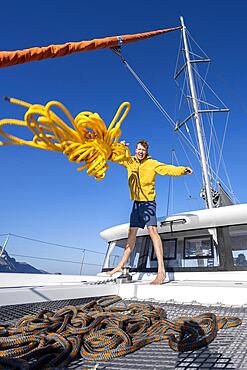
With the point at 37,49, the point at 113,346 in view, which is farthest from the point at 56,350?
the point at 37,49

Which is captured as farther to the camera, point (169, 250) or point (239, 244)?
point (169, 250)

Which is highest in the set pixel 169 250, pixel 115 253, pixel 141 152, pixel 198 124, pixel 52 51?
pixel 198 124

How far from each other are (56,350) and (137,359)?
41cm

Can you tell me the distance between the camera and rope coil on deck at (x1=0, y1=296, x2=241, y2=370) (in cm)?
139

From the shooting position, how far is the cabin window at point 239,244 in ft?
12.1

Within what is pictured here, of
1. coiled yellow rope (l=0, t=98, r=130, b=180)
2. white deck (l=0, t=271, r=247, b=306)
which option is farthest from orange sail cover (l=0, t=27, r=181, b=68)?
white deck (l=0, t=271, r=247, b=306)

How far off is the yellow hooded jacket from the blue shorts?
A: 0.23ft

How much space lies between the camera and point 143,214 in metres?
3.69

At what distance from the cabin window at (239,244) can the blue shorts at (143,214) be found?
112 centimetres

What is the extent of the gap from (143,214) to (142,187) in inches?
14.5

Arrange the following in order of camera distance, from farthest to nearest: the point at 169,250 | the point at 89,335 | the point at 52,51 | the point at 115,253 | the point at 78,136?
the point at 115,253, the point at 169,250, the point at 78,136, the point at 89,335, the point at 52,51

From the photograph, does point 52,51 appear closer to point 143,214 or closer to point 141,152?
point 143,214

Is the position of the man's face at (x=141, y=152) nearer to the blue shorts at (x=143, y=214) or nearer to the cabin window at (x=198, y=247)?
the blue shorts at (x=143, y=214)

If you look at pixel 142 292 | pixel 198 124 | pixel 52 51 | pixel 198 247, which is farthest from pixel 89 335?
pixel 198 124
